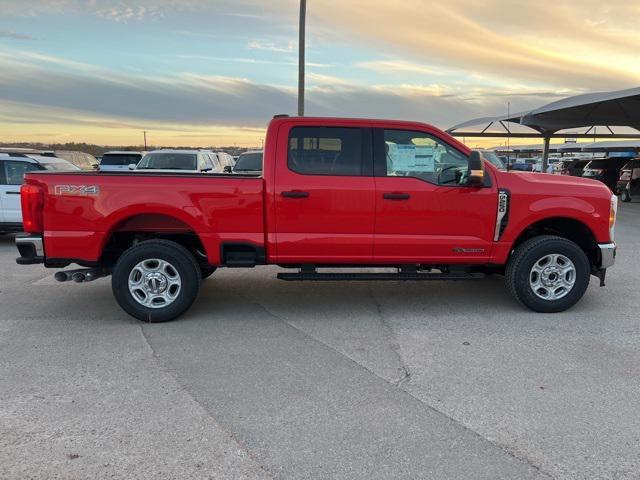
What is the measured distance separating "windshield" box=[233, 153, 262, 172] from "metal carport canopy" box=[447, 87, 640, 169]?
11255mm

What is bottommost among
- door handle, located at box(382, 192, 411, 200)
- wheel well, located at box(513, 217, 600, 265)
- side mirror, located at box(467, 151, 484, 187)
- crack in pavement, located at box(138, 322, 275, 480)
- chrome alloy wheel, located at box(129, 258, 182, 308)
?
crack in pavement, located at box(138, 322, 275, 480)

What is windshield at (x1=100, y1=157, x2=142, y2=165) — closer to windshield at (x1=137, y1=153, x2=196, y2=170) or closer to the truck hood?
windshield at (x1=137, y1=153, x2=196, y2=170)

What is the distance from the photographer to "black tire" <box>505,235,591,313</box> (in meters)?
5.43

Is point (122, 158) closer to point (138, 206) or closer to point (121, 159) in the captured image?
point (121, 159)

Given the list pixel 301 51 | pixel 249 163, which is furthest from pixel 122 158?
pixel 301 51

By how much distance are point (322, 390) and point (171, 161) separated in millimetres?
10365

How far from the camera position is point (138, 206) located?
502 centimetres

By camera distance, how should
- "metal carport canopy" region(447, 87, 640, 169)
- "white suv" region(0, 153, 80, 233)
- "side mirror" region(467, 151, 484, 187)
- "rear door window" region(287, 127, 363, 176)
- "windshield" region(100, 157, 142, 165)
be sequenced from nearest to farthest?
1. "side mirror" region(467, 151, 484, 187)
2. "rear door window" region(287, 127, 363, 176)
3. "white suv" region(0, 153, 80, 233)
4. "windshield" region(100, 157, 142, 165)
5. "metal carport canopy" region(447, 87, 640, 169)

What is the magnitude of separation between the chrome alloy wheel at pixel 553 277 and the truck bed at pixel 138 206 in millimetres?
2968

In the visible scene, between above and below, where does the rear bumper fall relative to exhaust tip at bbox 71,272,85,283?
above

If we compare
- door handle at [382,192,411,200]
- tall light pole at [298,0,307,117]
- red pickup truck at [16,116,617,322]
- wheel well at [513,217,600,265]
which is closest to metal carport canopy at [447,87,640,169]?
tall light pole at [298,0,307,117]

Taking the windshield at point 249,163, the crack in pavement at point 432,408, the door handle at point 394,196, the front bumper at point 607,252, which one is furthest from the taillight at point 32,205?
the windshield at point 249,163

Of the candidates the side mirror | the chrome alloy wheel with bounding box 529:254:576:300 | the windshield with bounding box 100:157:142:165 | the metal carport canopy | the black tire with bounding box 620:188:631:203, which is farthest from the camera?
the black tire with bounding box 620:188:631:203

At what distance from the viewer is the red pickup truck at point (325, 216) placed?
198 inches
